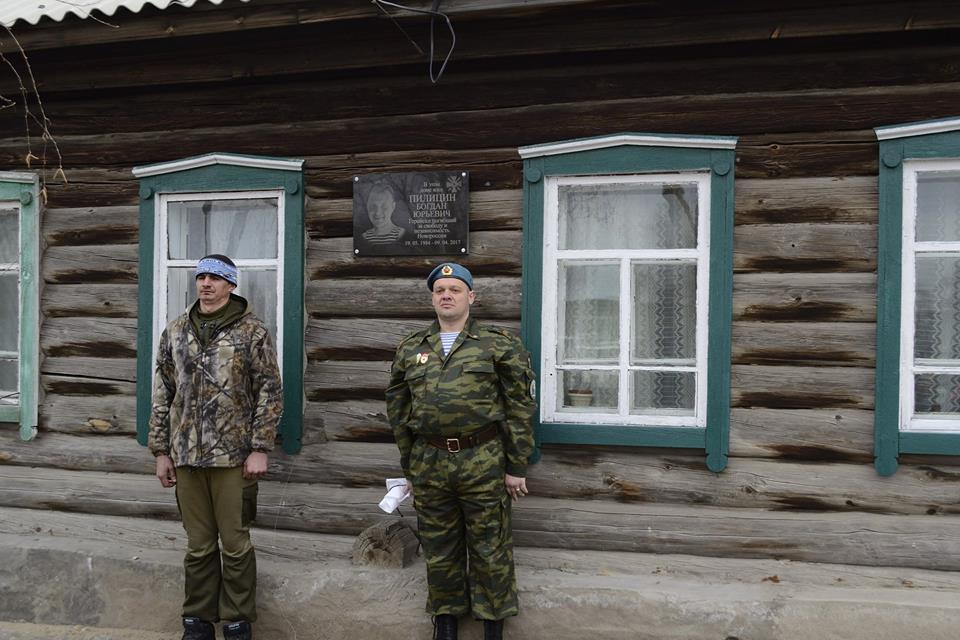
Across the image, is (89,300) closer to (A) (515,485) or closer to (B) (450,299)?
(B) (450,299)

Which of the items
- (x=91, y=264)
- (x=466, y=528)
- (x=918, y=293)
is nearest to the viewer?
(x=466, y=528)

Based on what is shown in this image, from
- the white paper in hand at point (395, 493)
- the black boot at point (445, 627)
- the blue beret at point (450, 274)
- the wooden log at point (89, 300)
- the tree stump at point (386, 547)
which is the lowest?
the black boot at point (445, 627)

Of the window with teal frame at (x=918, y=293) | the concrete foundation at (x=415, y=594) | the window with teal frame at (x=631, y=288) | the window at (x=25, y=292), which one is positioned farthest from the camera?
the window at (x=25, y=292)

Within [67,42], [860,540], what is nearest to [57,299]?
[67,42]

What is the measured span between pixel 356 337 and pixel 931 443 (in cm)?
312

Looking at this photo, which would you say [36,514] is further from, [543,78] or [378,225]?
[543,78]

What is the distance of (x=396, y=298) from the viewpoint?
4566 mm

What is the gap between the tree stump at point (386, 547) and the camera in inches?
166

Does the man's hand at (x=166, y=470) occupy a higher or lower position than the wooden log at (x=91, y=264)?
lower

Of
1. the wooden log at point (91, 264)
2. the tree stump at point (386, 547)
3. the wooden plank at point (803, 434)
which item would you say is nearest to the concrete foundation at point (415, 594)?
the tree stump at point (386, 547)

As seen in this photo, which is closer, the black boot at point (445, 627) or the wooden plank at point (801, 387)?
the black boot at point (445, 627)

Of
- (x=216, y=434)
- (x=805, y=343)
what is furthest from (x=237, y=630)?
(x=805, y=343)

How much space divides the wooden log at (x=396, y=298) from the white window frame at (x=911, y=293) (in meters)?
2.00

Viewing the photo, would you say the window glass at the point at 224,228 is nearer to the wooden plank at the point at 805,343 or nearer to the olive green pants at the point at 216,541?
the olive green pants at the point at 216,541
